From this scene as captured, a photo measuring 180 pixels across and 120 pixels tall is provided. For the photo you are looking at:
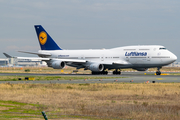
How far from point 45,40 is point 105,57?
1496cm

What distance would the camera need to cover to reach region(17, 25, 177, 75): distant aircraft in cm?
5375

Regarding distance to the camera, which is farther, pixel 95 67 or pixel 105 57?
pixel 105 57

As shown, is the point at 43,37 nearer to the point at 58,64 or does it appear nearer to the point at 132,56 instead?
the point at 58,64

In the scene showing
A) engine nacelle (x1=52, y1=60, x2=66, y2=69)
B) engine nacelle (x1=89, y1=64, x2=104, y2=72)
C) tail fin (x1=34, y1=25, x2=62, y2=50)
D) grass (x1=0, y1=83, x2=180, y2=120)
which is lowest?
grass (x1=0, y1=83, x2=180, y2=120)

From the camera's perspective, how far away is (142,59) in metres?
54.3

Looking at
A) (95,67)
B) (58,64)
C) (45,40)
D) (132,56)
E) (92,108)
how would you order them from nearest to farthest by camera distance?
1. (92,108)
2. (132,56)
3. (95,67)
4. (58,64)
5. (45,40)

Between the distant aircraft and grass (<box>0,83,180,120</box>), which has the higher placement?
the distant aircraft

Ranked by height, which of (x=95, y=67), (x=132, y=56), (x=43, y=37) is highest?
(x=43, y=37)

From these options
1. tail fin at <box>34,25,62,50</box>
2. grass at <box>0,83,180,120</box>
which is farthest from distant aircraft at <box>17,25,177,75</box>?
grass at <box>0,83,180,120</box>

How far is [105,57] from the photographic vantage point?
59.0 metres

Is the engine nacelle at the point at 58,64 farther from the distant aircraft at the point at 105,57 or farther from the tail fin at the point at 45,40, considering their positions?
the tail fin at the point at 45,40

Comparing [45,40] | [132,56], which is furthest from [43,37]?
[132,56]

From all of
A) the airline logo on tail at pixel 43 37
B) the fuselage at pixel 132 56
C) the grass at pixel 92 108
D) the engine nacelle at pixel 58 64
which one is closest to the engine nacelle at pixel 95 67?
the fuselage at pixel 132 56

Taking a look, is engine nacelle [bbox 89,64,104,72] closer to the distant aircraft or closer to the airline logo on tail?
the distant aircraft
